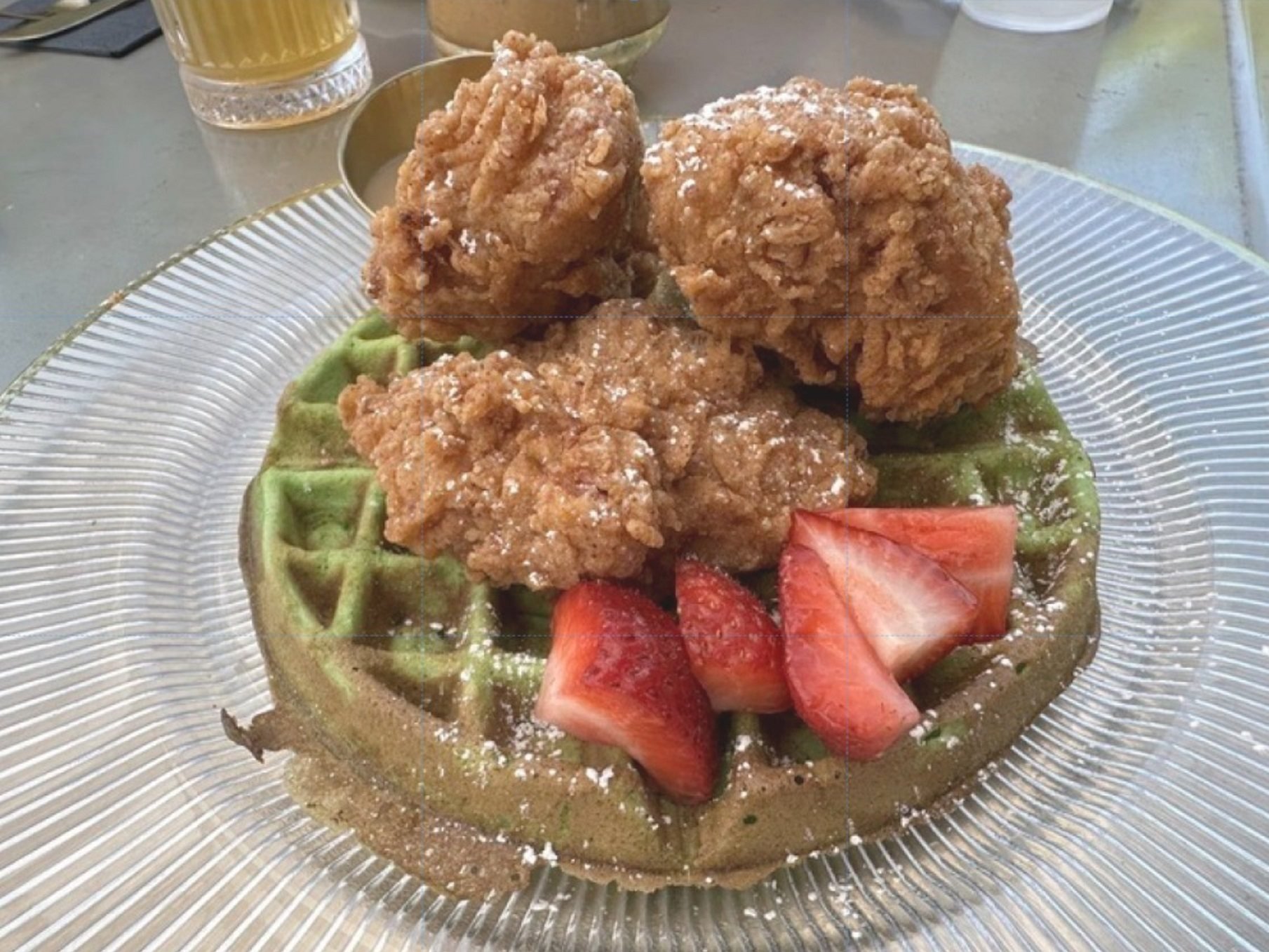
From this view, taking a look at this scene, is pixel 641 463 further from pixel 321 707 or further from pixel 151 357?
pixel 151 357

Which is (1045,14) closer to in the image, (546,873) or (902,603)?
(902,603)

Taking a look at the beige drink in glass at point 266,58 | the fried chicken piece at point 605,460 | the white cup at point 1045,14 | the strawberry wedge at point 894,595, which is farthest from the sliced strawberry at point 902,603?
the white cup at point 1045,14

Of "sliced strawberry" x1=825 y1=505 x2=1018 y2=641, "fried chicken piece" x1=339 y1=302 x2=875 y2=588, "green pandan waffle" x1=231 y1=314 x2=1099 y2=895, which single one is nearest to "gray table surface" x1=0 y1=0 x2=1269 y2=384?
"green pandan waffle" x1=231 y1=314 x2=1099 y2=895

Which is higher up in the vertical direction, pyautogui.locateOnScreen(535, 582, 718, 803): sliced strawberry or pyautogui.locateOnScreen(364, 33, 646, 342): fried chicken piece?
pyautogui.locateOnScreen(364, 33, 646, 342): fried chicken piece

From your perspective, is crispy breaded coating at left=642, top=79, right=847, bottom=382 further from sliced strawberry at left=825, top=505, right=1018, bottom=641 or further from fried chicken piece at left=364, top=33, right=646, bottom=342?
sliced strawberry at left=825, top=505, right=1018, bottom=641

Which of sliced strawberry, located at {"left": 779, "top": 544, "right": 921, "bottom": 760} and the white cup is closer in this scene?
sliced strawberry, located at {"left": 779, "top": 544, "right": 921, "bottom": 760}

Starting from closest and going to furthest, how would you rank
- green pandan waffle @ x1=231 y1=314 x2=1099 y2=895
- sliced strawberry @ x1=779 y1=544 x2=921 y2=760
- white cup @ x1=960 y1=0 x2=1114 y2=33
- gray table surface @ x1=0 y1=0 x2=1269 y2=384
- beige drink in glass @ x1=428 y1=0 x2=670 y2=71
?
sliced strawberry @ x1=779 y1=544 x2=921 y2=760 < green pandan waffle @ x1=231 y1=314 x2=1099 y2=895 < beige drink in glass @ x1=428 y1=0 x2=670 y2=71 < gray table surface @ x1=0 y1=0 x2=1269 y2=384 < white cup @ x1=960 y1=0 x2=1114 y2=33

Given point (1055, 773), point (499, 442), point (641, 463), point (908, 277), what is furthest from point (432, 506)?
point (1055, 773)
